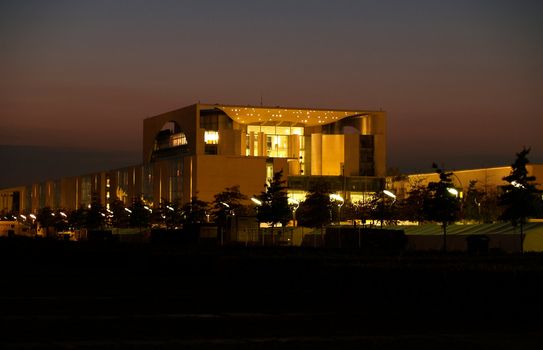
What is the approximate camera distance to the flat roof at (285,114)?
131875mm

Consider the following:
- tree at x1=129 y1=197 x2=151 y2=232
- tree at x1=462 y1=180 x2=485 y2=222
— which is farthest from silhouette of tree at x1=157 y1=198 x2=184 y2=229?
tree at x1=462 y1=180 x2=485 y2=222

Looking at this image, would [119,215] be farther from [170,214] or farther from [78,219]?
[170,214]

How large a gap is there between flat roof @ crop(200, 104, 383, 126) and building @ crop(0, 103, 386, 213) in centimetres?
14

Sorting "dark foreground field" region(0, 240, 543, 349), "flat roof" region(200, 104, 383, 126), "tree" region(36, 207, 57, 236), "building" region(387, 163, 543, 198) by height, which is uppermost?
"flat roof" region(200, 104, 383, 126)

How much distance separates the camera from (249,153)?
449 ft

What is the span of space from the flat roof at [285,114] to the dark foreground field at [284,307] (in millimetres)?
90202

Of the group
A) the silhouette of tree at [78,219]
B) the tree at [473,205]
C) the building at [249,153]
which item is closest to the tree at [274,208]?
the tree at [473,205]

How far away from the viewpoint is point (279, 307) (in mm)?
26109

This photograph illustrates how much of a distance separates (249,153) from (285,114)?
7.54 meters

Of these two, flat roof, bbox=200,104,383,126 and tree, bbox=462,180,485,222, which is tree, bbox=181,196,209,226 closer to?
flat roof, bbox=200,104,383,126

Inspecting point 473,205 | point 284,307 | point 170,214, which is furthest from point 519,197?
point 170,214

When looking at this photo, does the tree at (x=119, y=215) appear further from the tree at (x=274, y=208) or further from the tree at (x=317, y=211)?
the tree at (x=317, y=211)

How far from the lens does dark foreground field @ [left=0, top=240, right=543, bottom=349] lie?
18781 mm

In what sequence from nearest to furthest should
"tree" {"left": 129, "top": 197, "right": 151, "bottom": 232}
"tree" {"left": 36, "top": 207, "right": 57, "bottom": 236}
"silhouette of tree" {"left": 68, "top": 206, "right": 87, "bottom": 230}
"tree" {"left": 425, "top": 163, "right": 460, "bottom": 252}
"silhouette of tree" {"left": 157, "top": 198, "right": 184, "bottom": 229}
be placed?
"tree" {"left": 425, "top": 163, "right": 460, "bottom": 252} → "silhouette of tree" {"left": 157, "top": 198, "right": 184, "bottom": 229} → "tree" {"left": 129, "top": 197, "right": 151, "bottom": 232} → "silhouette of tree" {"left": 68, "top": 206, "right": 87, "bottom": 230} → "tree" {"left": 36, "top": 207, "right": 57, "bottom": 236}
